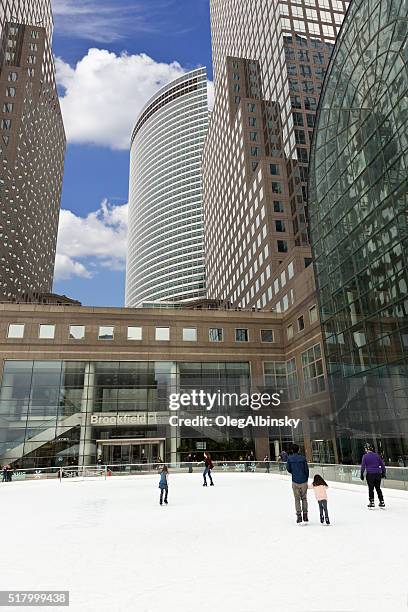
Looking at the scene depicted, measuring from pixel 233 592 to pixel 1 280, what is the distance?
85363 mm

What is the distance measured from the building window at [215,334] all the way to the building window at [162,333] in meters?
4.69

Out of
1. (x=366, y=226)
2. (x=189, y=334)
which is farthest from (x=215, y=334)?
(x=366, y=226)

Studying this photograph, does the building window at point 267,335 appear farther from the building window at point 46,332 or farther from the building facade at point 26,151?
the building facade at point 26,151

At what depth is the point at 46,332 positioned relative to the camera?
45.4 metres

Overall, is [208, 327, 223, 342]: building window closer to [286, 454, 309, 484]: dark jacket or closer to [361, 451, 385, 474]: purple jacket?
[361, 451, 385, 474]: purple jacket

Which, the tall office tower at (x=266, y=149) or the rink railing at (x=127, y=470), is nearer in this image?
the rink railing at (x=127, y=470)

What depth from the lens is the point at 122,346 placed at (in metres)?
46.5

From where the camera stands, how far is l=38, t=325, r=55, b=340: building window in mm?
45219

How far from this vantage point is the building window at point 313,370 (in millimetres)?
40531

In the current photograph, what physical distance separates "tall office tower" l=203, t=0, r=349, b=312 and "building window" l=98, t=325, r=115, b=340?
20173mm

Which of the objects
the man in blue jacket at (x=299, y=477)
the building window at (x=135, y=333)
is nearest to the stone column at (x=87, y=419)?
the building window at (x=135, y=333)

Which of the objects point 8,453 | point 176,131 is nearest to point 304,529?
point 8,453

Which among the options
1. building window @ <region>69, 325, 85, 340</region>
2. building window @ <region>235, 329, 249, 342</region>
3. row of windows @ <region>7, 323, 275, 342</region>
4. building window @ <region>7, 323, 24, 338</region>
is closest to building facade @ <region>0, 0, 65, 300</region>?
building window @ <region>7, 323, 24, 338</region>

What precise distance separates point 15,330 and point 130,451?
55.8 ft
